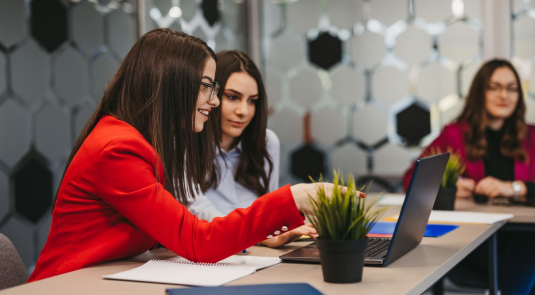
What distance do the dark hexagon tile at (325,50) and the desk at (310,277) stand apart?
2849 millimetres

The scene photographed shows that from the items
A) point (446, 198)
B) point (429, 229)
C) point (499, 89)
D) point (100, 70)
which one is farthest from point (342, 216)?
point (499, 89)

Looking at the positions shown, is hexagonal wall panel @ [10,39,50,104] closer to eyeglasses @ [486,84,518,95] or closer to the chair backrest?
the chair backrest

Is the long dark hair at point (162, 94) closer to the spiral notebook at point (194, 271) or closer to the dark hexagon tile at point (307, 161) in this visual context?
the spiral notebook at point (194, 271)

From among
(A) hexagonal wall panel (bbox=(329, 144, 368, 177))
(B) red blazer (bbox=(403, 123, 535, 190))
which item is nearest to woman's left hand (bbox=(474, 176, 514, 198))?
(B) red blazer (bbox=(403, 123, 535, 190))

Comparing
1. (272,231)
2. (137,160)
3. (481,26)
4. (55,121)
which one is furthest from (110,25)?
(481,26)

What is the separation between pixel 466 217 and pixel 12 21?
7.00 ft

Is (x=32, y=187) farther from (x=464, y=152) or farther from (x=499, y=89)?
(x=499, y=89)

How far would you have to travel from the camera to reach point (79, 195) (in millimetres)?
1470

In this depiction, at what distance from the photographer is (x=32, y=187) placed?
2668 millimetres

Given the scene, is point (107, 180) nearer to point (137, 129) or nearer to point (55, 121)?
point (137, 129)

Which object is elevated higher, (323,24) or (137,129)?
(323,24)

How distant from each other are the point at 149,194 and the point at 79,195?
226 millimetres

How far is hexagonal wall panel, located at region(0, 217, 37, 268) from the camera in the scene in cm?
258

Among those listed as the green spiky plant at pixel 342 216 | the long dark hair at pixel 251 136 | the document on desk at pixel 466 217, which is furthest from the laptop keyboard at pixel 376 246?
the long dark hair at pixel 251 136
